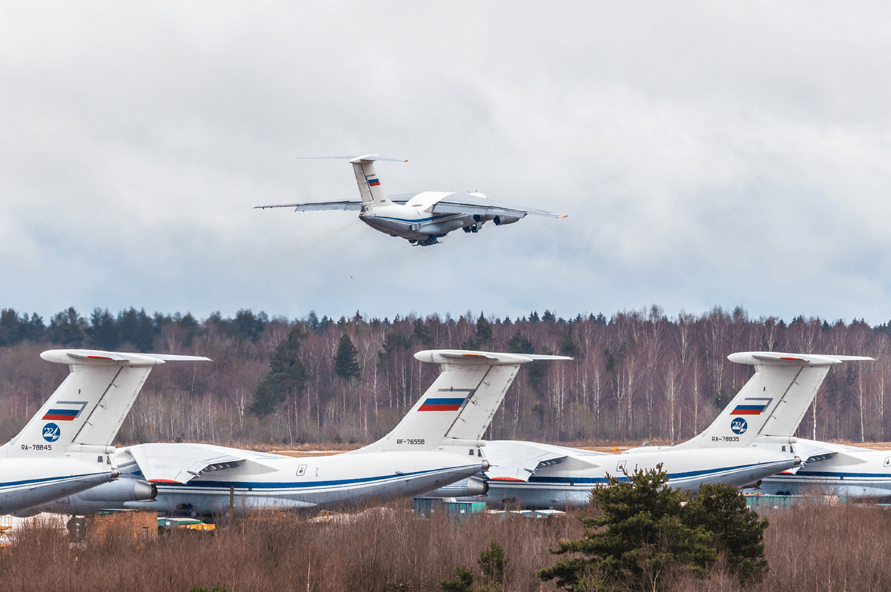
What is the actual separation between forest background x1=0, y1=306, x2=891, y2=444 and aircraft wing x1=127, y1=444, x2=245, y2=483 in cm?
→ 3463

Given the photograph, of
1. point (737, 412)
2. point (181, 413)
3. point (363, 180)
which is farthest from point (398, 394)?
point (737, 412)

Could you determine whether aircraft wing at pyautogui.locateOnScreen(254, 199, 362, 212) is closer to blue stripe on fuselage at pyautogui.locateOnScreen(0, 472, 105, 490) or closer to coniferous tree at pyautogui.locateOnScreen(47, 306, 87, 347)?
blue stripe on fuselage at pyautogui.locateOnScreen(0, 472, 105, 490)

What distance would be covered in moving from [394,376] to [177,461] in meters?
44.9

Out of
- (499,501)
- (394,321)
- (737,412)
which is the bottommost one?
(499,501)

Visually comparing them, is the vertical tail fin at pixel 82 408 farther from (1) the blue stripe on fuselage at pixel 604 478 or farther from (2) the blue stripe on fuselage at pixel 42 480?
(1) the blue stripe on fuselage at pixel 604 478

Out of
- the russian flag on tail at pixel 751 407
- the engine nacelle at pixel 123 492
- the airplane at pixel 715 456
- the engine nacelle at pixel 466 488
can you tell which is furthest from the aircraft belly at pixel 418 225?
the engine nacelle at pixel 123 492

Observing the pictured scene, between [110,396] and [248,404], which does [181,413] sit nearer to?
[248,404]

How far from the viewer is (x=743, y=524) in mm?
16500

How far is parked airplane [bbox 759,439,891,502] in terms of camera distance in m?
29.9

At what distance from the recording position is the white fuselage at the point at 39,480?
20422mm

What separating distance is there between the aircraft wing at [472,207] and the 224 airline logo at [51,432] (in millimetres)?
13788

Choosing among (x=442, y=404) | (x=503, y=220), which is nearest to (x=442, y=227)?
(x=503, y=220)

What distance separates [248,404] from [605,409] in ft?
74.6

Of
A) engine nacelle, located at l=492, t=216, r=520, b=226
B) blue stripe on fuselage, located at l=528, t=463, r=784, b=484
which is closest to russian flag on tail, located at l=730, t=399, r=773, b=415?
blue stripe on fuselage, located at l=528, t=463, r=784, b=484
